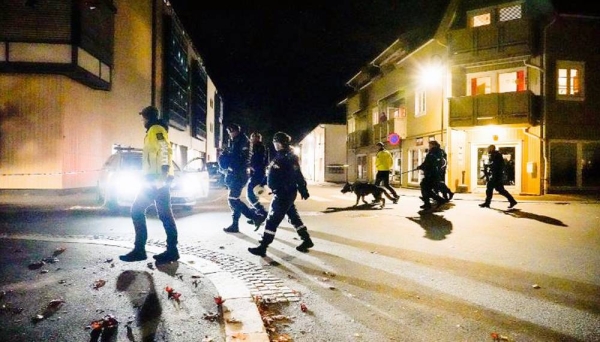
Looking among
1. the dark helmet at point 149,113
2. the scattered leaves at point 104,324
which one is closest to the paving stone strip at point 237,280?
the scattered leaves at point 104,324

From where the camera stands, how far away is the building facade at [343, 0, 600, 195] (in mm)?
19750

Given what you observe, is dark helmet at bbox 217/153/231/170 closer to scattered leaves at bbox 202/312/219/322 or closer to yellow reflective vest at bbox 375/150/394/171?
scattered leaves at bbox 202/312/219/322

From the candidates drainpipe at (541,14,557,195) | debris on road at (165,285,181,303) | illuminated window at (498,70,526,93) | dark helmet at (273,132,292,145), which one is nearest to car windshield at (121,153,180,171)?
dark helmet at (273,132,292,145)

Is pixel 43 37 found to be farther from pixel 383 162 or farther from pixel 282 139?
pixel 282 139

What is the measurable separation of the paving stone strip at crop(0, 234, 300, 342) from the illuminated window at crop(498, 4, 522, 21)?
2000 cm

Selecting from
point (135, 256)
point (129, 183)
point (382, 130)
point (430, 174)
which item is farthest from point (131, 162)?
point (382, 130)

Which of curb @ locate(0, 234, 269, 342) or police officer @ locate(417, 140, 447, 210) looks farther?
police officer @ locate(417, 140, 447, 210)

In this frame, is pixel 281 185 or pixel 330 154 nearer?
pixel 281 185

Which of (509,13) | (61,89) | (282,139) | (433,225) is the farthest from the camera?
(509,13)

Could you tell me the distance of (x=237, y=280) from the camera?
4.52 meters

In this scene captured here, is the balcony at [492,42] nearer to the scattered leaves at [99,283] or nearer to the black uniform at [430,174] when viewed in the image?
the black uniform at [430,174]

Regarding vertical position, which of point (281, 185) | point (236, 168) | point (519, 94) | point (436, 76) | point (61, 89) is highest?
point (436, 76)

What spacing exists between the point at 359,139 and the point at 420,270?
3071cm

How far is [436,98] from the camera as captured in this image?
2300 cm
